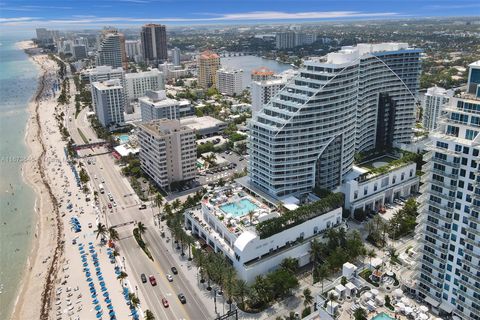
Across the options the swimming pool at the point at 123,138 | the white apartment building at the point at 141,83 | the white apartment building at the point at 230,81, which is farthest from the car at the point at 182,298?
the white apartment building at the point at 230,81

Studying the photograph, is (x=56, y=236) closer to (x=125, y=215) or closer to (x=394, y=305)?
(x=125, y=215)

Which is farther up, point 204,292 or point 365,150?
point 365,150

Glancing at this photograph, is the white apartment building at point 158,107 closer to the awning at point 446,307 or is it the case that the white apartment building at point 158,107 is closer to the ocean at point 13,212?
the ocean at point 13,212

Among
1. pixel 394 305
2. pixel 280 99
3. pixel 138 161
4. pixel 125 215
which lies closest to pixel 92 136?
pixel 138 161

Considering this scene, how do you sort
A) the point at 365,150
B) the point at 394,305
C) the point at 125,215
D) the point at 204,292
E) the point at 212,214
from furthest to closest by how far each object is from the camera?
the point at 365,150 < the point at 125,215 < the point at 212,214 < the point at 204,292 < the point at 394,305

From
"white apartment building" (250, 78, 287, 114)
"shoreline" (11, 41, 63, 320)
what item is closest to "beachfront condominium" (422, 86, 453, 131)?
"white apartment building" (250, 78, 287, 114)

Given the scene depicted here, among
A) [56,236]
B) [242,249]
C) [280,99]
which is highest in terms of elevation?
[280,99]
